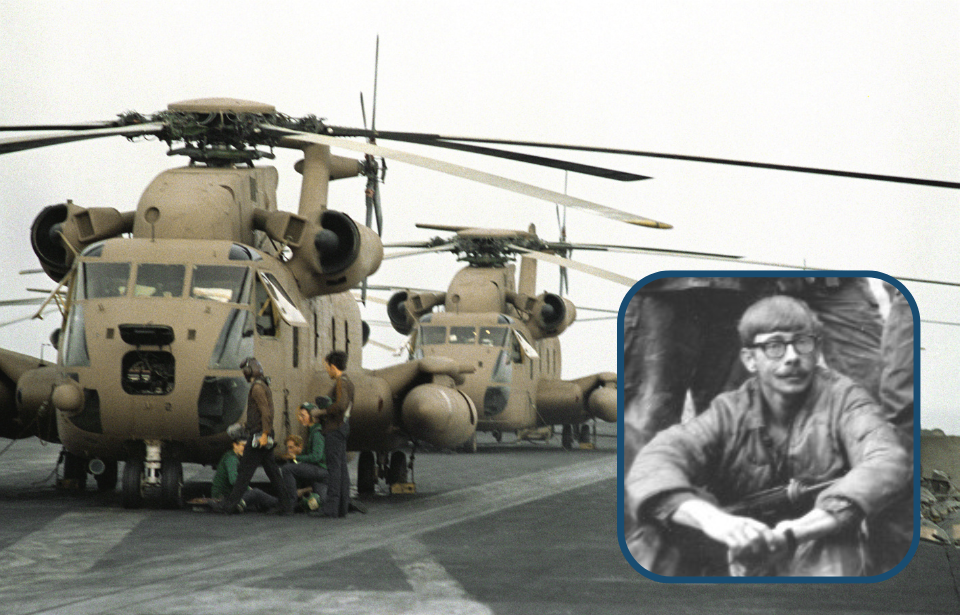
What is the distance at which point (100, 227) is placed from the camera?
14.9 meters

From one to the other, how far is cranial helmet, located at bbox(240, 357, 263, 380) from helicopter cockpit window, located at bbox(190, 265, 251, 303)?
77 cm

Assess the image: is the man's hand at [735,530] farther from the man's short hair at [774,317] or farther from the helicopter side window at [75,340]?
the helicopter side window at [75,340]

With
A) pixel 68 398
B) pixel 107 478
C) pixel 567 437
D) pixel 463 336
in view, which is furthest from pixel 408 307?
pixel 68 398

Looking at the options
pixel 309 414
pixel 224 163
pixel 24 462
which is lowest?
pixel 24 462

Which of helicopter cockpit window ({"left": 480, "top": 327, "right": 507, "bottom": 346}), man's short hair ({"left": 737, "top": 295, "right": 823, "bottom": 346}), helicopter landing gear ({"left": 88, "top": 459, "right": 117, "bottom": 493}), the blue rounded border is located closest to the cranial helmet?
helicopter landing gear ({"left": 88, "top": 459, "right": 117, "bottom": 493})

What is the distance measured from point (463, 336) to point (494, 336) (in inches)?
28.8

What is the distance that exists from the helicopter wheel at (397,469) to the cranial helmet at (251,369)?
13.9ft

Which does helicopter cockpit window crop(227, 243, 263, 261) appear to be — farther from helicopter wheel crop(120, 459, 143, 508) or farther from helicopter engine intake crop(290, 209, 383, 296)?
helicopter wheel crop(120, 459, 143, 508)

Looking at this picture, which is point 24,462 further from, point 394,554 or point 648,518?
point 648,518

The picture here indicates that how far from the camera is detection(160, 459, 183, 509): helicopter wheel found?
44.5ft

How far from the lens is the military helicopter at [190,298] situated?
514 inches

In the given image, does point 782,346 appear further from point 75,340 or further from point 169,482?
point 75,340

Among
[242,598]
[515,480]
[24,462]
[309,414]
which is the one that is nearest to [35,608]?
[242,598]

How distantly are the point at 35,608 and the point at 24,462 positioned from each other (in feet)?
53.2
